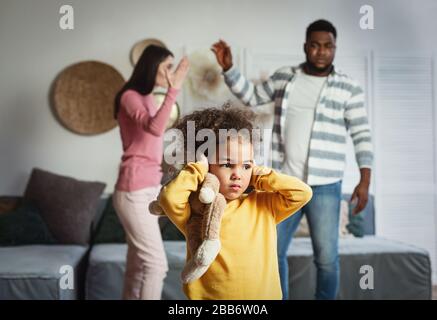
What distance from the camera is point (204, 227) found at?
0.94 metres

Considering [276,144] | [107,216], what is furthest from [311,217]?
[107,216]

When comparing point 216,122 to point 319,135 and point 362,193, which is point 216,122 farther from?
point 362,193

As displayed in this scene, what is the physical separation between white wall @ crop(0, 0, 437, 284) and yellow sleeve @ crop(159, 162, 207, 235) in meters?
1.78

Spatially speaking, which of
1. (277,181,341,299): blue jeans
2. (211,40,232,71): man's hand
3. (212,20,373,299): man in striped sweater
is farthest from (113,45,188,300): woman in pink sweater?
(277,181,341,299): blue jeans

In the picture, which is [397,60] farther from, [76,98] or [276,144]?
[76,98]

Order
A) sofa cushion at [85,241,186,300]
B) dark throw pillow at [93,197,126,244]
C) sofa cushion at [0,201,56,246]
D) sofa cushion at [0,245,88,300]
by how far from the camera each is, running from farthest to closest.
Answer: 1. dark throw pillow at [93,197,126,244]
2. sofa cushion at [0,201,56,246]
3. sofa cushion at [85,241,186,300]
4. sofa cushion at [0,245,88,300]

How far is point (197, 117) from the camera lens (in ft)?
→ 3.40

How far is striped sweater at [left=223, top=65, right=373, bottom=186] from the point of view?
5.57 feet

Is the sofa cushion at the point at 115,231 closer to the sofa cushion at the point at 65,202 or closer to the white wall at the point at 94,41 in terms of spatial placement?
the sofa cushion at the point at 65,202

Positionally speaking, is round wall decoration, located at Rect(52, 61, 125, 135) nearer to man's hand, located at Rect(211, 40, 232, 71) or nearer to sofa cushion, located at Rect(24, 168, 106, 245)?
sofa cushion, located at Rect(24, 168, 106, 245)

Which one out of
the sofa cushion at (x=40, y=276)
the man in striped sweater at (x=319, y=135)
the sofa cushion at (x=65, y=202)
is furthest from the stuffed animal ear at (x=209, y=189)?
the sofa cushion at (x=65, y=202)

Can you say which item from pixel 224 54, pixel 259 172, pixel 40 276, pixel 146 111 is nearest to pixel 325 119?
pixel 224 54

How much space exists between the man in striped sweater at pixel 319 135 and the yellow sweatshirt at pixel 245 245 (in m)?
0.66

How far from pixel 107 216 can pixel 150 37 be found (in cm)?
97
